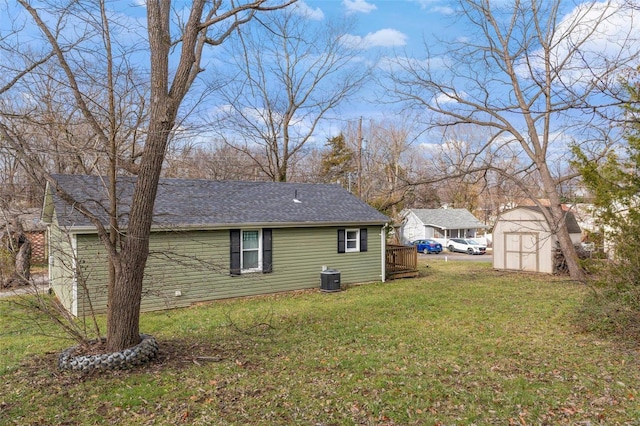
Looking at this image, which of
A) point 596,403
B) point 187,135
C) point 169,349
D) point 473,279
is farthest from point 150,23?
point 473,279

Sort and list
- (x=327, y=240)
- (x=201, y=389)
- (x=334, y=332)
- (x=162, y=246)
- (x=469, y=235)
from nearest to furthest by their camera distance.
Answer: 1. (x=201, y=389)
2. (x=334, y=332)
3. (x=162, y=246)
4. (x=327, y=240)
5. (x=469, y=235)

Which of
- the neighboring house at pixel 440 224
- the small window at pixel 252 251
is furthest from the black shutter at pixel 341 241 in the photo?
the neighboring house at pixel 440 224

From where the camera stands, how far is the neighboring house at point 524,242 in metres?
18.1

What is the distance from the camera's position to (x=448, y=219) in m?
38.0

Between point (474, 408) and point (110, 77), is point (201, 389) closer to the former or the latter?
point (474, 408)

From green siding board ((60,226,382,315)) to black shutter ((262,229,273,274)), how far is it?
0.64ft

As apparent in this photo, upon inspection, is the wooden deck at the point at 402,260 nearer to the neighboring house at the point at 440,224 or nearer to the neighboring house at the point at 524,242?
the neighboring house at the point at 524,242

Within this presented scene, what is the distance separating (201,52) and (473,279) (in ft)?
44.8

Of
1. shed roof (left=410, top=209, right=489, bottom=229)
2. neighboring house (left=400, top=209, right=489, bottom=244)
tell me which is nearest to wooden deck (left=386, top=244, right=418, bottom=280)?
neighboring house (left=400, top=209, right=489, bottom=244)

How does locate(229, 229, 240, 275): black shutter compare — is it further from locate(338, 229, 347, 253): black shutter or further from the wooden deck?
the wooden deck

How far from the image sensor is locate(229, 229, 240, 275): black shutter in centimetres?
1259

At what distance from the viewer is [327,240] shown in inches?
574

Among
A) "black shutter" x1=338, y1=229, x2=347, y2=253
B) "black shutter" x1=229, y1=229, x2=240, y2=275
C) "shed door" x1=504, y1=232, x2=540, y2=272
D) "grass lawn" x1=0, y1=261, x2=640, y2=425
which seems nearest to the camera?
"grass lawn" x1=0, y1=261, x2=640, y2=425

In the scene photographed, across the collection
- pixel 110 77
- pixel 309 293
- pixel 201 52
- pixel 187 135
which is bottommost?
pixel 309 293
